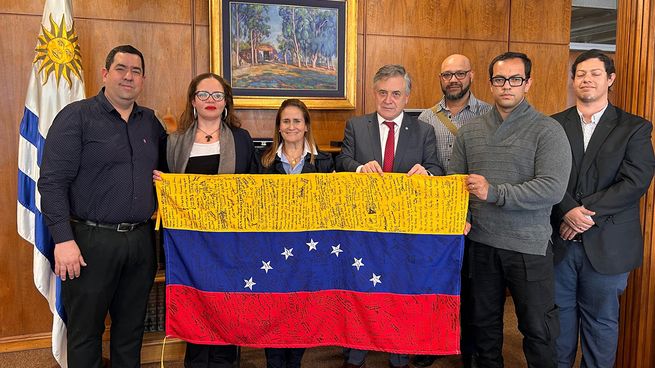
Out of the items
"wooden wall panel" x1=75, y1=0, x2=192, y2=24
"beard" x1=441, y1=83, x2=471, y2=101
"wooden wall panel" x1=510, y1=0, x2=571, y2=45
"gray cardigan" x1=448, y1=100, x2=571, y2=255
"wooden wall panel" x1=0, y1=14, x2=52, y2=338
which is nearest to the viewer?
"gray cardigan" x1=448, y1=100, x2=571, y2=255

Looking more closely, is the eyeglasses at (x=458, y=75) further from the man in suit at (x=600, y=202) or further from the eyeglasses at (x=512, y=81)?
the eyeglasses at (x=512, y=81)

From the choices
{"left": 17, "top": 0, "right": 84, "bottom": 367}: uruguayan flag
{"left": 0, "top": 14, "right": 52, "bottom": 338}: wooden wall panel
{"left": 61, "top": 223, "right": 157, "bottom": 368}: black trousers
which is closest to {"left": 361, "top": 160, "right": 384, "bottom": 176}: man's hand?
{"left": 61, "top": 223, "right": 157, "bottom": 368}: black trousers

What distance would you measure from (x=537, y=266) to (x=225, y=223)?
1471mm

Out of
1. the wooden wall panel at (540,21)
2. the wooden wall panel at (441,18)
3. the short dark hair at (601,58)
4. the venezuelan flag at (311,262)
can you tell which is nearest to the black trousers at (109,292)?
the venezuelan flag at (311,262)

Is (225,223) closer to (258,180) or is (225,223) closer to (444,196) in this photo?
(258,180)

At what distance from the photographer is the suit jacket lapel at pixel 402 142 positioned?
8.73 ft

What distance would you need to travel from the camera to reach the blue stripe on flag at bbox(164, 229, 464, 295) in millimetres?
2451

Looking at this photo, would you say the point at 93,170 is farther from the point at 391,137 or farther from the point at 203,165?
→ the point at 391,137

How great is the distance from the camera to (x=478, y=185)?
7.35 feet

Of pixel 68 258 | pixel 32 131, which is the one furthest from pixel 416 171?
pixel 32 131

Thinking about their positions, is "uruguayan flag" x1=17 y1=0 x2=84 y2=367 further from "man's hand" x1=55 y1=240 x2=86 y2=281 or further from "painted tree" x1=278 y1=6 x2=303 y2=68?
"painted tree" x1=278 y1=6 x2=303 y2=68

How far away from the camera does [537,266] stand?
7.56 feet

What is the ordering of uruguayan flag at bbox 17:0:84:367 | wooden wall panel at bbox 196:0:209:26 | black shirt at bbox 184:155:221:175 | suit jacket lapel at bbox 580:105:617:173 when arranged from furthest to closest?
wooden wall panel at bbox 196:0:209:26
uruguayan flag at bbox 17:0:84:367
black shirt at bbox 184:155:221:175
suit jacket lapel at bbox 580:105:617:173

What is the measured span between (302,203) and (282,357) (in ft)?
2.75
